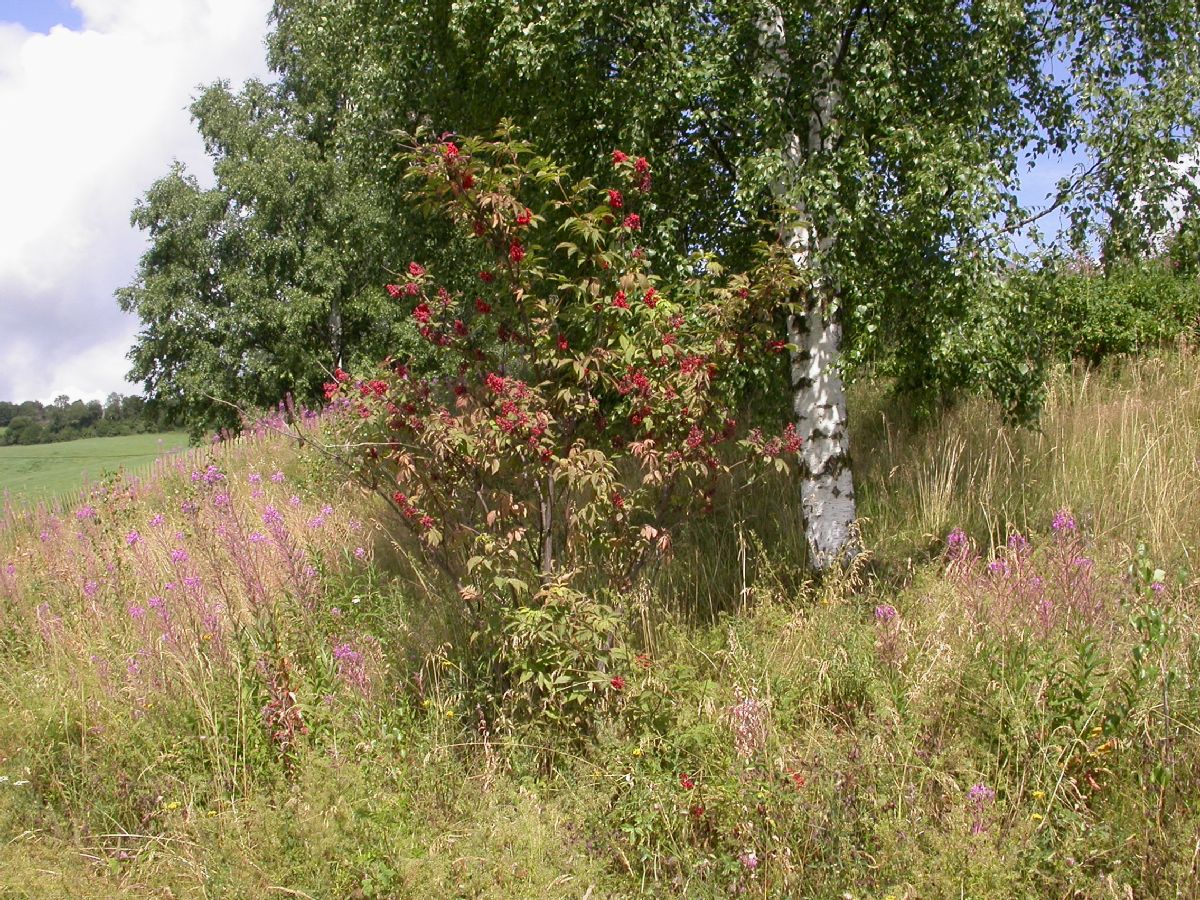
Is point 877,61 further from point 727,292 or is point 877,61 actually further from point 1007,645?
point 1007,645

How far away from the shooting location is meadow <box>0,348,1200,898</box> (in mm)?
3053

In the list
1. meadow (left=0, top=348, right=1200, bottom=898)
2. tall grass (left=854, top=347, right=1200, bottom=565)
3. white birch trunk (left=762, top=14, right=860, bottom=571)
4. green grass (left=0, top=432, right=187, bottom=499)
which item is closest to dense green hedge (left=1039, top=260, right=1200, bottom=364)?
tall grass (left=854, top=347, right=1200, bottom=565)

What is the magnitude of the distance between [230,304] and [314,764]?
1927cm

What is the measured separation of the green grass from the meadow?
14.1 feet

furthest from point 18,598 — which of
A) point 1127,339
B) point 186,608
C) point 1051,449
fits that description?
point 1127,339

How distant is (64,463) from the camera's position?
43.3 ft

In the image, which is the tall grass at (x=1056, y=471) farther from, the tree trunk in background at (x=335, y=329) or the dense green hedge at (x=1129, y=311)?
the tree trunk in background at (x=335, y=329)

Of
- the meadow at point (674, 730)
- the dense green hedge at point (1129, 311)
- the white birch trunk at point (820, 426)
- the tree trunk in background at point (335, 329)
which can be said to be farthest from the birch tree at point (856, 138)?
the tree trunk in background at point (335, 329)

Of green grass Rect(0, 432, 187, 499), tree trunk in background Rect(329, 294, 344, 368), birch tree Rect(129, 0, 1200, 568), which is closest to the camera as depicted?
birch tree Rect(129, 0, 1200, 568)

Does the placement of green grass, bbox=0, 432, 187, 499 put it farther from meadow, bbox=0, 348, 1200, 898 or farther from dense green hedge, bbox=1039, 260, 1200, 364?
dense green hedge, bbox=1039, 260, 1200, 364

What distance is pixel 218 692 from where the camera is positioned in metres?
4.18

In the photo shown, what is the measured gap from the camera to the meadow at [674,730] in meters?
3.05

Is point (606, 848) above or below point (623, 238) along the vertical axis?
below

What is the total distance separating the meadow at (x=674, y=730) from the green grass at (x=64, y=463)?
4288 millimetres
